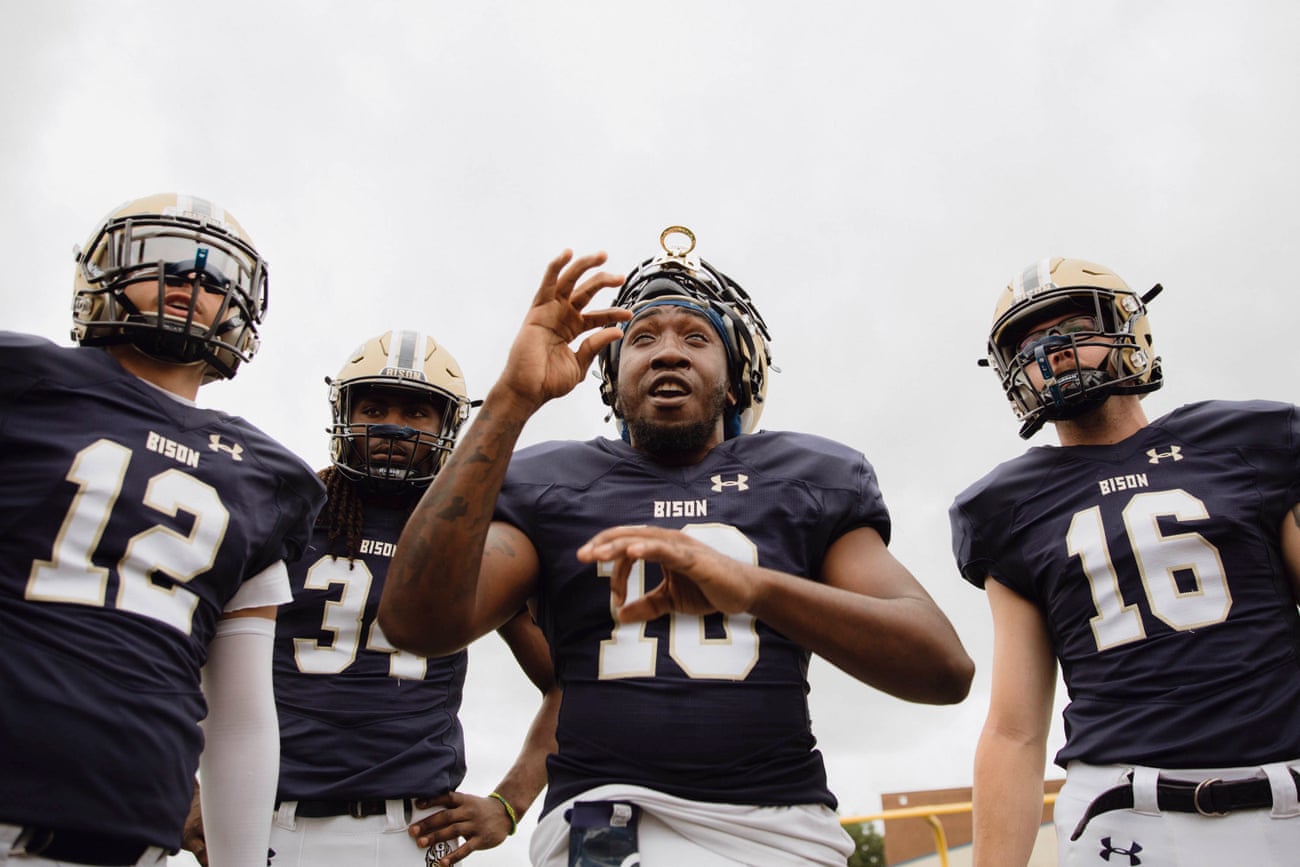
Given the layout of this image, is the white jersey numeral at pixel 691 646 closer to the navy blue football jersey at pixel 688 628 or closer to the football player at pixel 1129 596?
the navy blue football jersey at pixel 688 628

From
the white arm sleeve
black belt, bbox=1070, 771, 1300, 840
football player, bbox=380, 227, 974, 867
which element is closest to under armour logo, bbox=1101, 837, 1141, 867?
black belt, bbox=1070, 771, 1300, 840

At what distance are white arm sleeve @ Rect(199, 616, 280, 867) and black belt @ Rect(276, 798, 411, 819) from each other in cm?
91

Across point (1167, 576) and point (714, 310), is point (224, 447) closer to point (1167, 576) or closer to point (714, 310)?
point (714, 310)

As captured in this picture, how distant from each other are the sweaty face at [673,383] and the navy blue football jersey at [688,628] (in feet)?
0.26

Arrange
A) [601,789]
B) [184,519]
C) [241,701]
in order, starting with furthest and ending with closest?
[241,701], [184,519], [601,789]

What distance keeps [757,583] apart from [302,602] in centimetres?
245

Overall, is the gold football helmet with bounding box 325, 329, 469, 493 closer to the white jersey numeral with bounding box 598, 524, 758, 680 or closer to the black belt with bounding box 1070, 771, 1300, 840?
the white jersey numeral with bounding box 598, 524, 758, 680

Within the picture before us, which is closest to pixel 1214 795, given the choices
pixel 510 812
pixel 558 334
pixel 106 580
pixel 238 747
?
pixel 558 334

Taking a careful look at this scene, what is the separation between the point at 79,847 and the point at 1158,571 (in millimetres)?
3039

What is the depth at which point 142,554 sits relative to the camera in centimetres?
258

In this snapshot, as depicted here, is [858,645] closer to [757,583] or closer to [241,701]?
[757,583]

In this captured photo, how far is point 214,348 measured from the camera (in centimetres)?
304

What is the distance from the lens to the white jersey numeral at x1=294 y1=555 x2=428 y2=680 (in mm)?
4043

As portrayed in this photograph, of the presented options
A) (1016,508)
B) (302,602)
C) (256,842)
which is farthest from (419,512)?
(1016,508)
